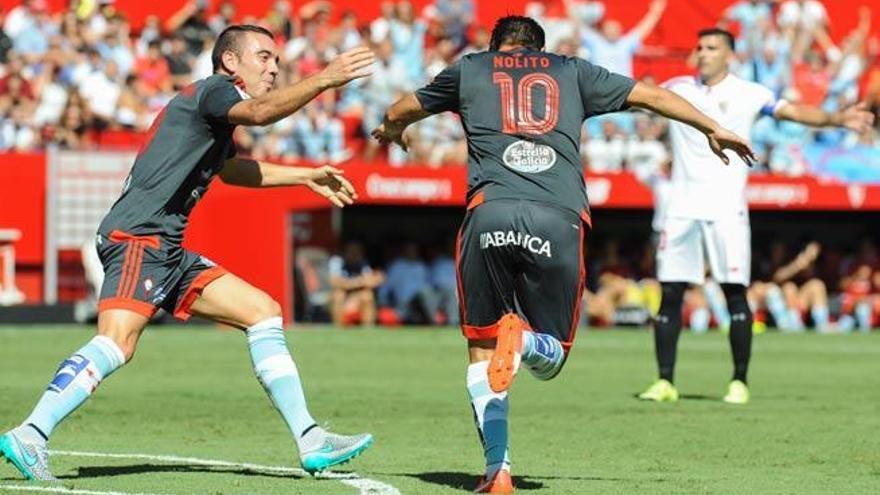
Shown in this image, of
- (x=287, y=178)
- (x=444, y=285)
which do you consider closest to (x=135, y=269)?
(x=287, y=178)

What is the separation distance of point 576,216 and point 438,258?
18.2m

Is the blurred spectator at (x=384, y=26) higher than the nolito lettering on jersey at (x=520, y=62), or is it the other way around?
the blurred spectator at (x=384, y=26)

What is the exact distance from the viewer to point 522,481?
8273 millimetres

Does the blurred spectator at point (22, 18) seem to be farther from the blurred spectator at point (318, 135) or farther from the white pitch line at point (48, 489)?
the white pitch line at point (48, 489)

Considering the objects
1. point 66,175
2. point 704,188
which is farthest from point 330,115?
point 704,188

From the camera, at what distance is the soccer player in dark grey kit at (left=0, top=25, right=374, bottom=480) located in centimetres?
800

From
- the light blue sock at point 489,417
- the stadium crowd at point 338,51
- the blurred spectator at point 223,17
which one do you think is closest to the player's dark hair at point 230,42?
the light blue sock at point 489,417

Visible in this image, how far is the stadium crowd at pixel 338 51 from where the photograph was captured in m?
25.0

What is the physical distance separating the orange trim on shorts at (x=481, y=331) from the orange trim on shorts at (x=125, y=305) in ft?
4.70

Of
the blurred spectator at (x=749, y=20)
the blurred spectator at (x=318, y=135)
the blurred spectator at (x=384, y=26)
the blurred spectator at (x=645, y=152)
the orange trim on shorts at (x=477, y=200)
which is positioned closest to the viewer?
the orange trim on shorts at (x=477, y=200)

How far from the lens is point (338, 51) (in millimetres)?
27328

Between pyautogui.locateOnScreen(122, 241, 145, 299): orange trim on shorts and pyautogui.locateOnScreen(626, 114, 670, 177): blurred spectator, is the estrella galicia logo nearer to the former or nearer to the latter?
Result: pyautogui.locateOnScreen(122, 241, 145, 299): orange trim on shorts

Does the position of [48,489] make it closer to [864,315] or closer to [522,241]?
[522,241]

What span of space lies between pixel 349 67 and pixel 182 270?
1.44m
